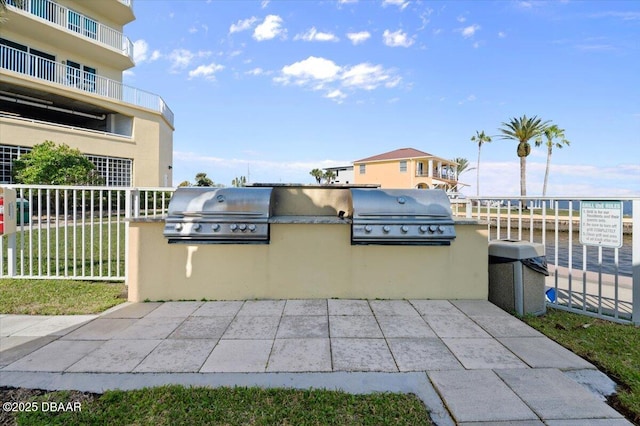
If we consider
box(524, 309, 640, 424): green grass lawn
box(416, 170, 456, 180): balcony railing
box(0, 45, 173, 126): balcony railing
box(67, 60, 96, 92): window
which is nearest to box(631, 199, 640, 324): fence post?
box(524, 309, 640, 424): green grass lawn

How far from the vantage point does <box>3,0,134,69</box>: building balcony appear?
17422 millimetres

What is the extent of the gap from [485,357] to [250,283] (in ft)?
10.3

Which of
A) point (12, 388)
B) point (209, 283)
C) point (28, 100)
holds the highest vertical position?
point (28, 100)

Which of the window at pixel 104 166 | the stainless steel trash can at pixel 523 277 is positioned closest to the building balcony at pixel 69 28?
the window at pixel 104 166

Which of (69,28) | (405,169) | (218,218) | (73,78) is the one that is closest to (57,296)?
(218,218)

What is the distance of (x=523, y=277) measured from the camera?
4.38 metres

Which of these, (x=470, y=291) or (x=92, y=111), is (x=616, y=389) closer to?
(x=470, y=291)

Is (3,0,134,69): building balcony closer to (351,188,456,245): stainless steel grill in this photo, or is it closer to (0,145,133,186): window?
(0,145,133,186): window

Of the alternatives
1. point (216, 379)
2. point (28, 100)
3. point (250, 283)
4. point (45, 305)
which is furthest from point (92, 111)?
point (216, 379)

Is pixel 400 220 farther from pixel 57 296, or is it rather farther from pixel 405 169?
pixel 405 169

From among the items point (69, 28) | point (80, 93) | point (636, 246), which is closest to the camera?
point (636, 246)

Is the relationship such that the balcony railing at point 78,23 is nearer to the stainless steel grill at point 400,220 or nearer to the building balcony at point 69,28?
the building balcony at point 69,28

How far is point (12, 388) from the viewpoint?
2512 millimetres

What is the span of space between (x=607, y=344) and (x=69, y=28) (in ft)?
91.4
